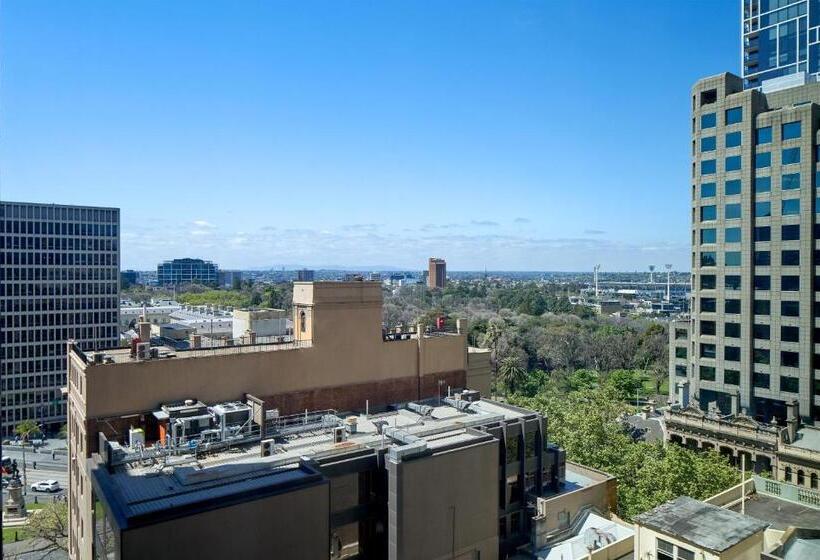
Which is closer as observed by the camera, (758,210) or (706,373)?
(758,210)

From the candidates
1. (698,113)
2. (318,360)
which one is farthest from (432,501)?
(698,113)

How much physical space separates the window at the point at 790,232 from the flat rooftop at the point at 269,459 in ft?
99.8

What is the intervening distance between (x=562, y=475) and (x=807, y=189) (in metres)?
32.9

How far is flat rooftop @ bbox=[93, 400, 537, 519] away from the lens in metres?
23.4

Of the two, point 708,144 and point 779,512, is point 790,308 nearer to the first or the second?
point 708,144

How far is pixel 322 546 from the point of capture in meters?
24.4

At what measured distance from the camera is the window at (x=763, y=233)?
51.8 meters

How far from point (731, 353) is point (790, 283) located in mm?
8184

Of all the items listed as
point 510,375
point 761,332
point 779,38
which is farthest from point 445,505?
point 779,38

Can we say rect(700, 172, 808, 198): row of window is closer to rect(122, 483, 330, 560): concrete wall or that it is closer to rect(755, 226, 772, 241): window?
rect(755, 226, 772, 241): window

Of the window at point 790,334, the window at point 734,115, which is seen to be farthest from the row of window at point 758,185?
the window at point 790,334

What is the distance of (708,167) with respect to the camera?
184 feet

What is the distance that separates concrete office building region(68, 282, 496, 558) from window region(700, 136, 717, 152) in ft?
103

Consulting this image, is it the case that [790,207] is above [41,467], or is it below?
above
